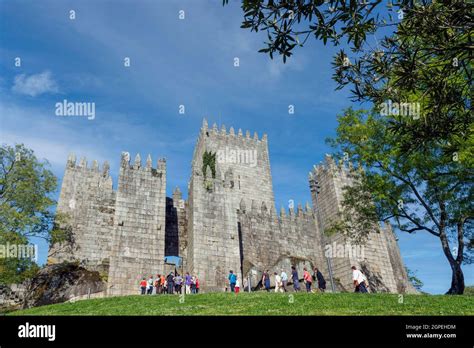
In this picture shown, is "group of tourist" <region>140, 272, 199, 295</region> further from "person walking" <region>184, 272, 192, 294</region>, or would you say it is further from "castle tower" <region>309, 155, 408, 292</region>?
"castle tower" <region>309, 155, 408, 292</region>

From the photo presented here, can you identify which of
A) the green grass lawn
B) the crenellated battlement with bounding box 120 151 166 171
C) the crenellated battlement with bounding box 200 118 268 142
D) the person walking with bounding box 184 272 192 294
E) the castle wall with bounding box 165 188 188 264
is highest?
the crenellated battlement with bounding box 200 118 268 142

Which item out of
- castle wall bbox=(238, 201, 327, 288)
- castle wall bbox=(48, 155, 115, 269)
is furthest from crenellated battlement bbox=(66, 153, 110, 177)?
castle wall bbox=(238, 201, 327, 288)

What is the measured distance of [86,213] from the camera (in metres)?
27.9

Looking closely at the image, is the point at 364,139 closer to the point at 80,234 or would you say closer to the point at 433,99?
the point at 433,99

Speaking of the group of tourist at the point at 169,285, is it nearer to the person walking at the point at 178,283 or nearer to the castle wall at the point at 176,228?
the person walking at the point at 178,283

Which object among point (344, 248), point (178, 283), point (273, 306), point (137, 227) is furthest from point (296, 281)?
point (137, 227)

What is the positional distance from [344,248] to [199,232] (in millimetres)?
11643

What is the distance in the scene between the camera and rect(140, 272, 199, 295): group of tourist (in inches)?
816

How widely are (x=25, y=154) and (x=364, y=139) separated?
22.9 metres

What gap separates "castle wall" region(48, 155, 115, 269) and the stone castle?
69 mm

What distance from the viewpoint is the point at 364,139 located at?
963 inches

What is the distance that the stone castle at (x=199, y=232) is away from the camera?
23047 mm

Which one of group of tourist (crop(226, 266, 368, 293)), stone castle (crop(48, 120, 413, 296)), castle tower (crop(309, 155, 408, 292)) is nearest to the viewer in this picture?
group of tourist (crop(226, 266, 368, 293))
